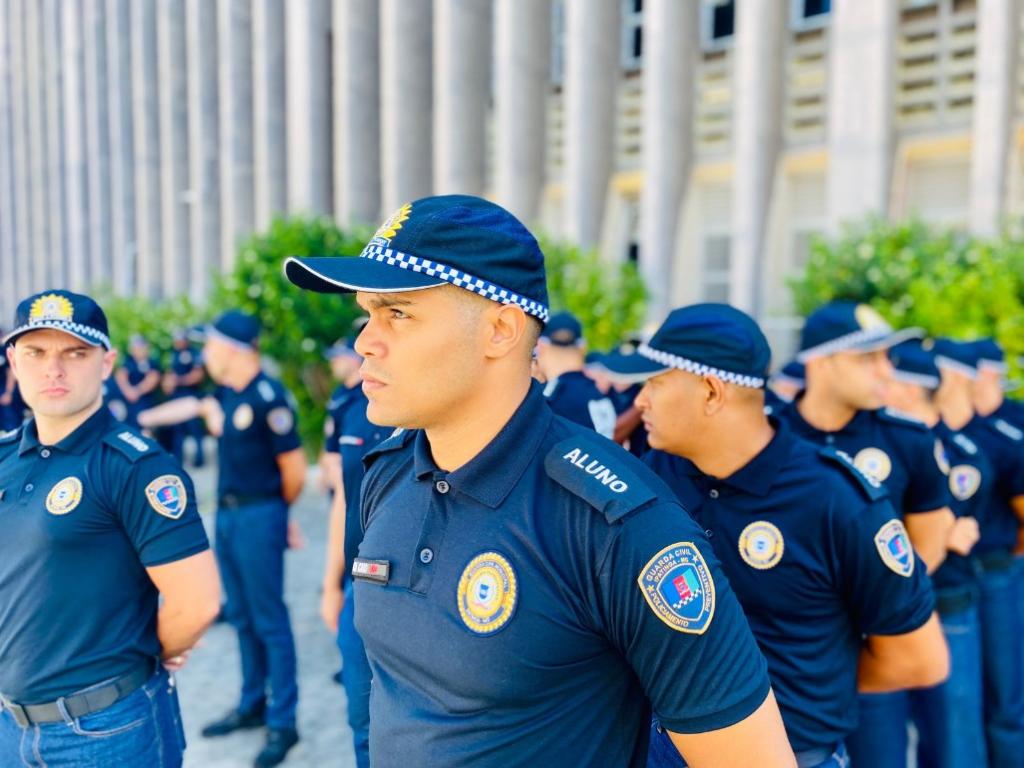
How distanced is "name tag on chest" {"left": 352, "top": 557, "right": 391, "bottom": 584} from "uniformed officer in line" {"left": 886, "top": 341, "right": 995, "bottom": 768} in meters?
2.81

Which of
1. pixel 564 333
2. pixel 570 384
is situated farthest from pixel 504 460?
pixel 564 333

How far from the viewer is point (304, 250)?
1575 centimetres

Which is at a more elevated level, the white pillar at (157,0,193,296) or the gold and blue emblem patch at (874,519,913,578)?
the white pillar at (157,0,193,296)

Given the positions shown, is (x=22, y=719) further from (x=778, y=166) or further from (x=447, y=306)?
(x=778, y=166)

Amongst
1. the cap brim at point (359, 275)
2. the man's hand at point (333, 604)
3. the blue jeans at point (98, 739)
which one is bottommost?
the man's hand at point (333, 604)

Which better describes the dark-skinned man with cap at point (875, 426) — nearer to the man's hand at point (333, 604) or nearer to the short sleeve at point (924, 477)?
the short sleeve at point (924, 477)

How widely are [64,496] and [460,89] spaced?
18.3 meters

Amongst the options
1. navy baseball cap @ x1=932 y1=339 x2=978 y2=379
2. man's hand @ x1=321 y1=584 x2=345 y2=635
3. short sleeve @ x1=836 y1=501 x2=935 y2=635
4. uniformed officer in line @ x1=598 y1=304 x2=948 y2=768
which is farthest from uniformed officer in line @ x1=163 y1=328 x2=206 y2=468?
short sleeve @ x1=836 y1=501 x2=935 y2=635

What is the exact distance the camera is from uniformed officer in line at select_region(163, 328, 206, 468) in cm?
1462

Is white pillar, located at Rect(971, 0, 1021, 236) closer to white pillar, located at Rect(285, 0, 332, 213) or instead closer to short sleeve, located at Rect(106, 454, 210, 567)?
short sleeve, located at Rect(106, 454, 210, 567)

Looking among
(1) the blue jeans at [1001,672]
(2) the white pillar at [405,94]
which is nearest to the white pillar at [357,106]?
(2) the white pillar at [405,94]

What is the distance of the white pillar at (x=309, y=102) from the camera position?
22.6 meters

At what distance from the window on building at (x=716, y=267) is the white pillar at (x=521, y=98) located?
12.9ft

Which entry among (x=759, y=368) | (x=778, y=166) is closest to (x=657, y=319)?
(x=778, y=166)
